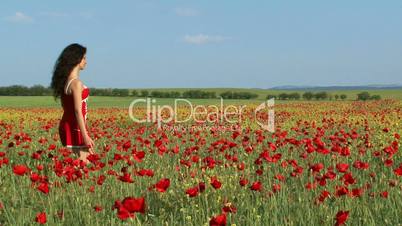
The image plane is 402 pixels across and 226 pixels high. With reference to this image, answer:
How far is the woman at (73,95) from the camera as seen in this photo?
654 centimetres

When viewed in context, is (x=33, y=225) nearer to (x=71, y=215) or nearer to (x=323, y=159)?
(x=71, y=215)

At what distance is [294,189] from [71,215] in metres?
2.43

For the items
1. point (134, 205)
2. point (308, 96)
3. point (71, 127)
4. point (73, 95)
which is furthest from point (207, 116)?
point (308, 96)

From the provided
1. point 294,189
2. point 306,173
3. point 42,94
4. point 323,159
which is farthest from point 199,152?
point 42,94

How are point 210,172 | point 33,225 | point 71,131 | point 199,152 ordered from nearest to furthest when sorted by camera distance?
point 33,225 → point 210,172 → point 71,131 → point 199,152

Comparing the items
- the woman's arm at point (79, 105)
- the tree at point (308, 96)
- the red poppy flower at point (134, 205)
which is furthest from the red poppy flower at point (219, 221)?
the tree at point (308, 96)

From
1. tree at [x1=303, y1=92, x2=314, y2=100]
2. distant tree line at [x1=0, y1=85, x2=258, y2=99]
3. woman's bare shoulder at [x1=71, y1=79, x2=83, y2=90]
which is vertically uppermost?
woman's bare shoulder at [x1=71, y1=79, x2=83, y2=90]

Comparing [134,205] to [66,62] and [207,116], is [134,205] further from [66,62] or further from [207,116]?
[207,116]

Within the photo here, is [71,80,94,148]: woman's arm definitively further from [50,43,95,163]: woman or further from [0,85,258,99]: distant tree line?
[0,85,258,99]: distant tree line

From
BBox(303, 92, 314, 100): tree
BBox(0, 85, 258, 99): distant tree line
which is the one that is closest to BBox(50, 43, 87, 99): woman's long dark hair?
BBox(0, 85, 258, 99): distant tree line

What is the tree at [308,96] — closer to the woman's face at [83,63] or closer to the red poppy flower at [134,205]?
the woman's face at [83,63]

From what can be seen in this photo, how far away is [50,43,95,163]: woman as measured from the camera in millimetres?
6543

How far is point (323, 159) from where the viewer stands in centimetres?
776

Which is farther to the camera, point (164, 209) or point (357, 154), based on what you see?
point (357, 154)
